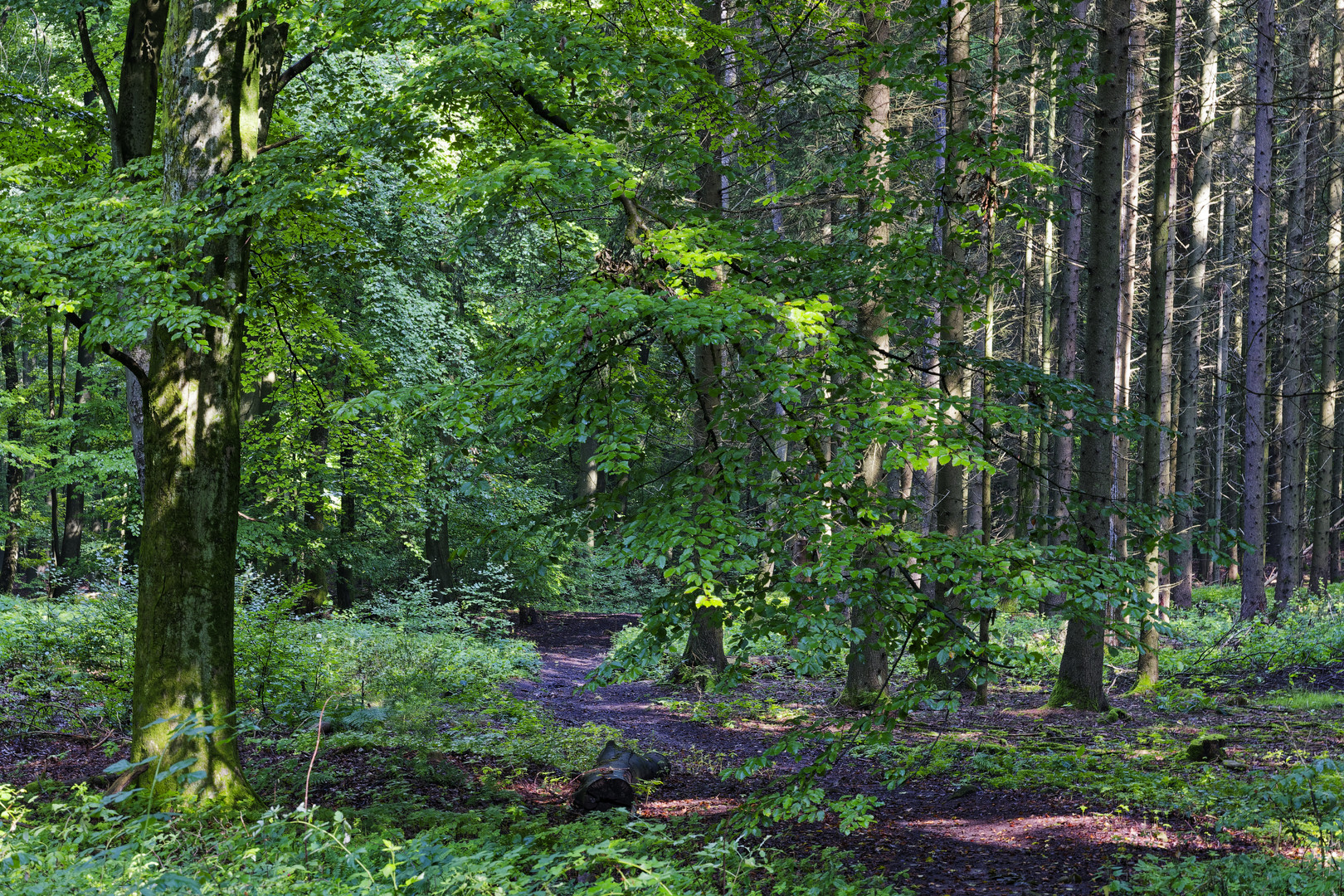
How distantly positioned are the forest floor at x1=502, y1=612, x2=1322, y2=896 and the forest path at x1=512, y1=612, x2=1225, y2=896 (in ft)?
0.05

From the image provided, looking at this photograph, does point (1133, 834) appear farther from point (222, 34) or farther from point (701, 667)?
point (222, 34)

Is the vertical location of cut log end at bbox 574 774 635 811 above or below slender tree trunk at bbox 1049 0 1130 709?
below

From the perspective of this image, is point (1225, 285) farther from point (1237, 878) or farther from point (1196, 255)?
point (1237, 878)

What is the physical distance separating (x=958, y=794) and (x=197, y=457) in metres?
6.56

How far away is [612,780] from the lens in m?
7.10

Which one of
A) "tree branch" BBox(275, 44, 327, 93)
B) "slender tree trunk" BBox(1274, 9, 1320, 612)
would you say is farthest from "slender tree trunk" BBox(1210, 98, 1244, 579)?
"tree branch" BBox(275, 44, 327, 93)

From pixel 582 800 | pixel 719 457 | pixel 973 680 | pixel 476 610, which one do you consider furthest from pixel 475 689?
pixel 476 610

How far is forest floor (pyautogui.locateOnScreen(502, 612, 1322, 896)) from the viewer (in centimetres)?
525

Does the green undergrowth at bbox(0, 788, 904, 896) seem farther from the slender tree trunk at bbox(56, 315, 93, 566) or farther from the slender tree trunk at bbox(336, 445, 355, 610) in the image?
the slender tree trunk at bbox(56, 315, 93, 566)

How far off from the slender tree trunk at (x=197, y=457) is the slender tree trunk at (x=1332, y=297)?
14.1 meters

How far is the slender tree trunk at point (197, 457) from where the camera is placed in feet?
19.8

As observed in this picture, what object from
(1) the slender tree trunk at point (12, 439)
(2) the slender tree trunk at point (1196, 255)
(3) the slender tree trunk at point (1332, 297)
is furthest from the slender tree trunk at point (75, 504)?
(3) the slender tree trunk at point (1332, 297)

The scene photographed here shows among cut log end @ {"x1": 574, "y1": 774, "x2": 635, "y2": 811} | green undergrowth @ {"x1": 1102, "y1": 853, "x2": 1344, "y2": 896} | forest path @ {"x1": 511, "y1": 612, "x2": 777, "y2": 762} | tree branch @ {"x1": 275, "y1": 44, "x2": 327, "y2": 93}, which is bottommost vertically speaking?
forest path @ {"x1": 511, "y1": 612, "x2": 777, "y2": 762}

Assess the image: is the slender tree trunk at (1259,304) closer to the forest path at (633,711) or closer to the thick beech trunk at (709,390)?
the thick beech trunk at (709,390)
